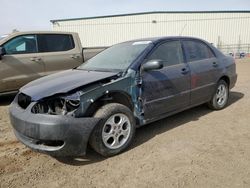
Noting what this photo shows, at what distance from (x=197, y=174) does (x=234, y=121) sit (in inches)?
83.5

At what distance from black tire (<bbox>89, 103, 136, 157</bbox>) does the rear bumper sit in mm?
114

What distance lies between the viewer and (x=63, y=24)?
25.2 meters

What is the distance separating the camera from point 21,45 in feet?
20.8

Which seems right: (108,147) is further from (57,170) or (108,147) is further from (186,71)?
(186,71)

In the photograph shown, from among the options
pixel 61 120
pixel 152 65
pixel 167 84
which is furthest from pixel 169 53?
pixel 61 120

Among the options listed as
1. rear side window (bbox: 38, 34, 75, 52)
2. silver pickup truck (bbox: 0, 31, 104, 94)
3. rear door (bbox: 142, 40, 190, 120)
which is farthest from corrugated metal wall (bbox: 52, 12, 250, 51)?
rear door (bbox: 142, 40, 190, 120)

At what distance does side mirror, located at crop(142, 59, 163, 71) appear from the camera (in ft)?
11.8

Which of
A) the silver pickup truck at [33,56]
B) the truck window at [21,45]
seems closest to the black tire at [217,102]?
the silver pickup truck at [33,56]

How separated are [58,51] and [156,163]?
477cm

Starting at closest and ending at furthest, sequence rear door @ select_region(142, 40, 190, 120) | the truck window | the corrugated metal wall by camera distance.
Answer: rear door @ select_region(142, 40, 190, 120) < the truck window < the corrugated metal wall

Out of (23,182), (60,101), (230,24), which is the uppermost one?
(230,24)

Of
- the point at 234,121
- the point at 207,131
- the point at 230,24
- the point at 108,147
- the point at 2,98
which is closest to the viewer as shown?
the point at 108,147

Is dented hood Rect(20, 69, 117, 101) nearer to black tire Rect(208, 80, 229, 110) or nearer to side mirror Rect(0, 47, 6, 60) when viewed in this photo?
black tire Rect(208, 80, 229, 110)

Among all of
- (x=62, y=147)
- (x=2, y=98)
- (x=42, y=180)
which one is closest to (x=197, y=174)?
(x=62, y=147)
